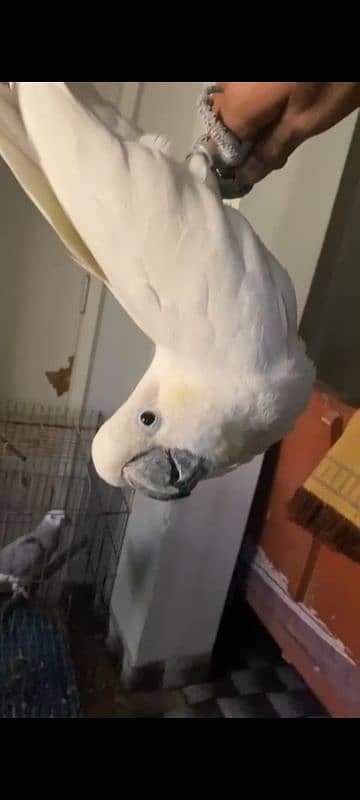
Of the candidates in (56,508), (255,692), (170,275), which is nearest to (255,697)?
(255,692)

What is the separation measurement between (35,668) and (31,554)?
0.23 m

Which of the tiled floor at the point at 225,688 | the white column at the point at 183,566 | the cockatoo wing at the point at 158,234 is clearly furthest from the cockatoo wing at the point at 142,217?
the tiled floor at the point at 225,688

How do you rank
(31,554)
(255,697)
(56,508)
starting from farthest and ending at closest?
(56,508), (31,554), (255,697)

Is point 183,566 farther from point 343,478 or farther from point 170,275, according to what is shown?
point 170,275

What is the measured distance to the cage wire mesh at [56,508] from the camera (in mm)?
1400

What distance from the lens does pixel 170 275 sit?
414mm

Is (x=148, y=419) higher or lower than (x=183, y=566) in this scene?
higher

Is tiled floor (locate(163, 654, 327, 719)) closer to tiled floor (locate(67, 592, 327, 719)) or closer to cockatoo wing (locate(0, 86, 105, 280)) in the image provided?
tiled floor (locate(67, 592, 327, 719))

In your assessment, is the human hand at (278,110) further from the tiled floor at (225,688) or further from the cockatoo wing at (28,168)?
the tiled floor at (225,688)

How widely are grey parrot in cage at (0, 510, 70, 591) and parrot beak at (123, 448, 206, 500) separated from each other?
1.01m

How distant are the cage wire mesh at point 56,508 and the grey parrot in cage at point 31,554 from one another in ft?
0.06

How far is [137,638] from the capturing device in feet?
4.32

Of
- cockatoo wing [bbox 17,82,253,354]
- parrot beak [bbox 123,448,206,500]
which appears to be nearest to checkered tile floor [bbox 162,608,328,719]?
parrot beak [bbox 123,448,206,500]
